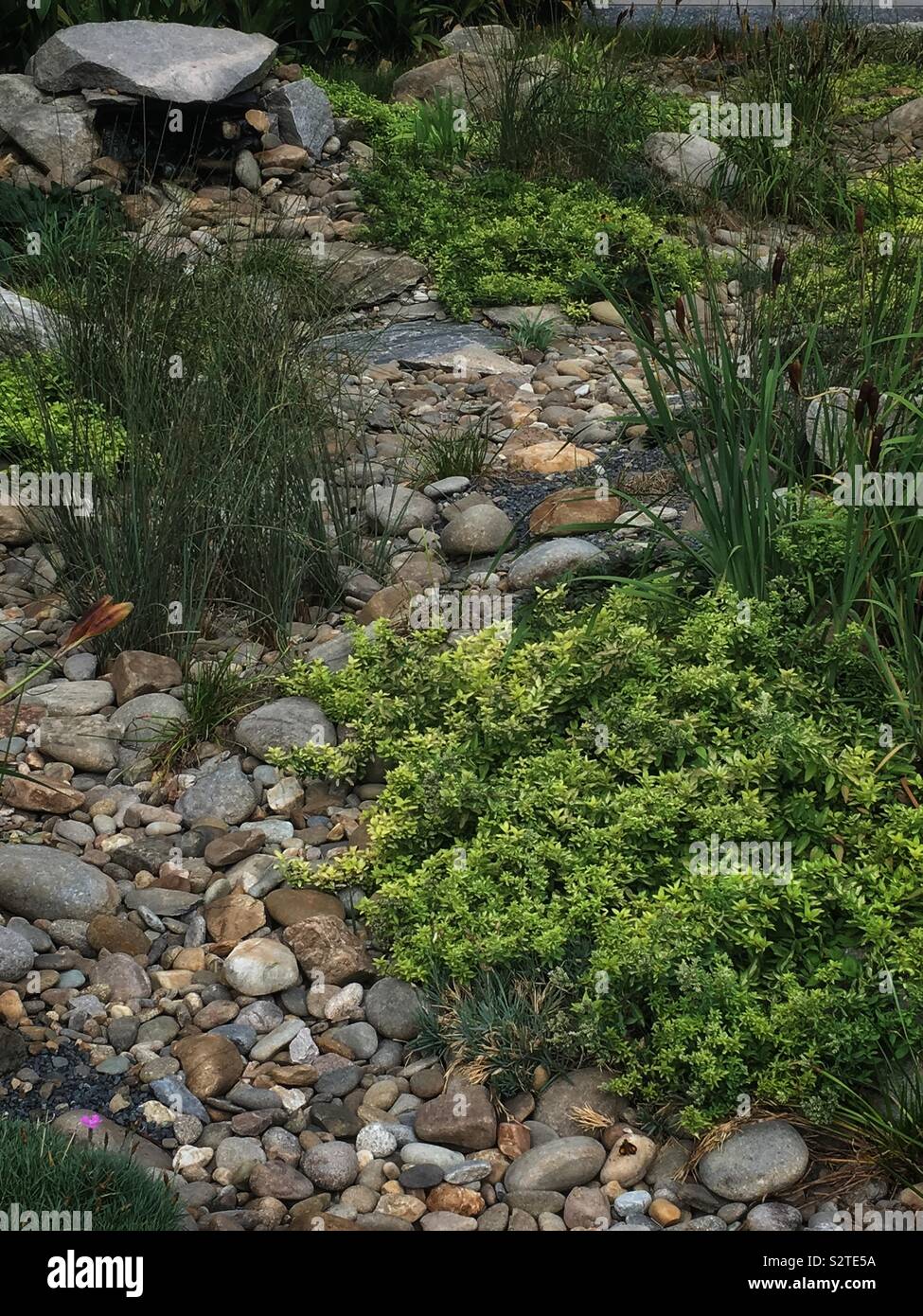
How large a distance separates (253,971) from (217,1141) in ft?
1.62

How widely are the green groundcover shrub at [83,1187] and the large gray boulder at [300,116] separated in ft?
25.5

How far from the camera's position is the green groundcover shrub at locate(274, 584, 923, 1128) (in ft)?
9.78

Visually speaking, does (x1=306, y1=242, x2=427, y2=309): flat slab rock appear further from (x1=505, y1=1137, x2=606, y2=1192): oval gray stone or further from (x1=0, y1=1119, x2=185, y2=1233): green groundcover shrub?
(x1=0, y1=1119, x2=185, y2=1233): green groundcover shrub

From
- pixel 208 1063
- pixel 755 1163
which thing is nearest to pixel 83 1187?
pixel 208 1063

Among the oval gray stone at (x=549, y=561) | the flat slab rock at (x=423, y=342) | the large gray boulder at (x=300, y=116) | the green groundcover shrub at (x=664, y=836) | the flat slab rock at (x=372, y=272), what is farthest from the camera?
the large gray boulder at (x=300, y=116)

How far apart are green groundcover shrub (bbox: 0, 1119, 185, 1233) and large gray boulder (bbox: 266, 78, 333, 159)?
7771mm

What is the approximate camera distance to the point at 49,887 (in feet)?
11.8

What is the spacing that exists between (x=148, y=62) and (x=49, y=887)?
659cm

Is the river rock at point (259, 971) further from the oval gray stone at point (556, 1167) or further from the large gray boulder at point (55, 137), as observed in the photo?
the large gray boulder at point (55, 137)

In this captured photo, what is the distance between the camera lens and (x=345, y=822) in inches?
156

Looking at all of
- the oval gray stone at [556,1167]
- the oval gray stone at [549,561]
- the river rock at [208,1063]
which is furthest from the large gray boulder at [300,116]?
the oval gray stone at [556,1167]

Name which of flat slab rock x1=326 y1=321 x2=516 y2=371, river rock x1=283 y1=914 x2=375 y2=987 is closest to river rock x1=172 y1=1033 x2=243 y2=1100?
river rock x1=283 y1=914 x2=375 y2=987

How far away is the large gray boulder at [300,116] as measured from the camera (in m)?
9.24

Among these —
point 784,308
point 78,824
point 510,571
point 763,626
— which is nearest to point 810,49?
point 784,308
